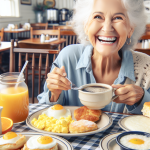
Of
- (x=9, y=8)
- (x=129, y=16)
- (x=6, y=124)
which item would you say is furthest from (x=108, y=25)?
(x=9, y=8)

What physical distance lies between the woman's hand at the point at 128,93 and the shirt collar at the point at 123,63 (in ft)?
0.83

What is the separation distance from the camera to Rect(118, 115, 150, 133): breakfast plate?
0.87 metres

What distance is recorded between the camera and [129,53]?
148 cm

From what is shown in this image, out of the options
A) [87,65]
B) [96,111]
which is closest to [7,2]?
[87,65]

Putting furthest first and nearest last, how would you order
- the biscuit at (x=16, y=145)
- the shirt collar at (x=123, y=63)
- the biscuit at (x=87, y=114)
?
the shirt collar at (x=123, y=63) → the biscuit at (x=87, y=114) → the biscuit at (x=16, y=145)

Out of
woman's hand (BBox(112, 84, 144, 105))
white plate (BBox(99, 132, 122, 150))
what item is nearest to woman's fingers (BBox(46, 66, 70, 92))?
woman's hand (BBox(112, 84, 144, 105))

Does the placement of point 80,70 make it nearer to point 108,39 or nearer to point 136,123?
point 108,39

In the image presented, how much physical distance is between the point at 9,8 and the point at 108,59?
23.2ft

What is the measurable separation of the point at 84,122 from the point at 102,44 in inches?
21.9

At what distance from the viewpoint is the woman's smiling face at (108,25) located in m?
1.18

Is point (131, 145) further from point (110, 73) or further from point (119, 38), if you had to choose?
point (110, 73)

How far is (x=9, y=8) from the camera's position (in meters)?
7.50

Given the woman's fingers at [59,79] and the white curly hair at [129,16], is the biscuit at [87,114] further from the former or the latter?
the white curly hair at [129,16]

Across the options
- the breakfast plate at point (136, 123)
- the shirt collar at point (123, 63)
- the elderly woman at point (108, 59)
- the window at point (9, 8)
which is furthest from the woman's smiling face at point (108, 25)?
the window at point (9, 8)
